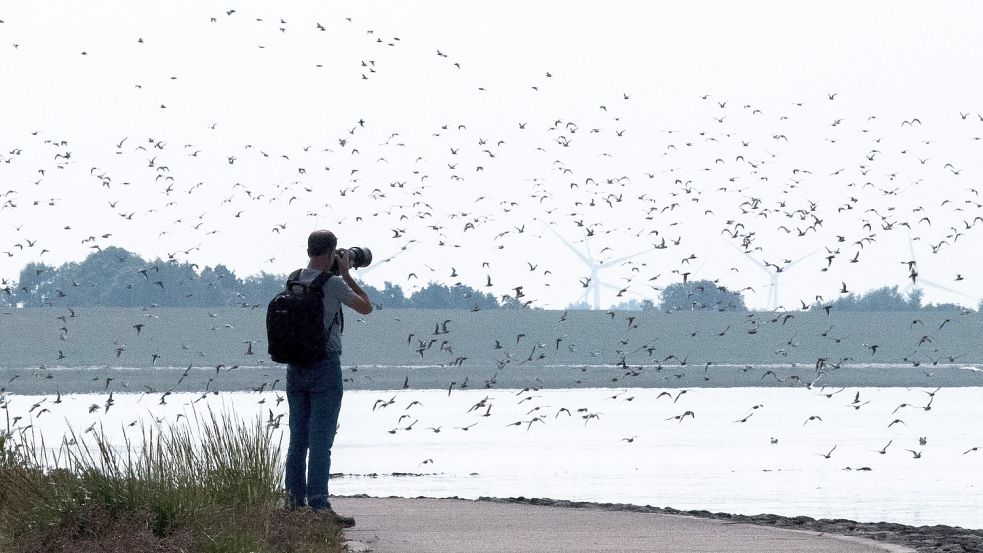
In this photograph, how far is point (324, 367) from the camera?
14.9 meters

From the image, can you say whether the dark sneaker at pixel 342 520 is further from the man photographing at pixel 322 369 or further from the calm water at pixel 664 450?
the calm water at pixel 664 450

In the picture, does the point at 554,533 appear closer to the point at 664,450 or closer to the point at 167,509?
the point at 167,509

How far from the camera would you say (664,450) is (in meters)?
35.5

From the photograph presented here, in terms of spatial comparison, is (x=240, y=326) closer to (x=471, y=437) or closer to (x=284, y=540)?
(x=471, y=437)

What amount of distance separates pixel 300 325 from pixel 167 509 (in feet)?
6.39

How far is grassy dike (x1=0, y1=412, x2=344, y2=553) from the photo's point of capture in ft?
44.4

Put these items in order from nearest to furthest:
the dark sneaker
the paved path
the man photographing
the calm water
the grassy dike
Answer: the grassy dike < the paved path < the man photographing < the dark sneaker < the calm water

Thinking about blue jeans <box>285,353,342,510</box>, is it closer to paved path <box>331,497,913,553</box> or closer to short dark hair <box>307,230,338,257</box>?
paved path <box>331,497,913,553</box>

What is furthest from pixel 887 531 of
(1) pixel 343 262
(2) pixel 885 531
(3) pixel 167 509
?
(3) pixel 167 509

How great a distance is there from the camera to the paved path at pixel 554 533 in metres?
14.5

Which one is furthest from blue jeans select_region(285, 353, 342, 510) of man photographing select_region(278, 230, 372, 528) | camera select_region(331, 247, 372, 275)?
camera select_region(331, 247, 372, 275)

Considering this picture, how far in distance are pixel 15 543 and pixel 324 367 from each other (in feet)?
9.61

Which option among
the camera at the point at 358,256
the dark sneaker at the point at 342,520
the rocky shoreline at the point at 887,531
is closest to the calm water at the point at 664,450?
the dark sneaker at the point at 342,520

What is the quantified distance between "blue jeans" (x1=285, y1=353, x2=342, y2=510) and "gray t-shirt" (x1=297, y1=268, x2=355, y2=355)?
0.51 ft
